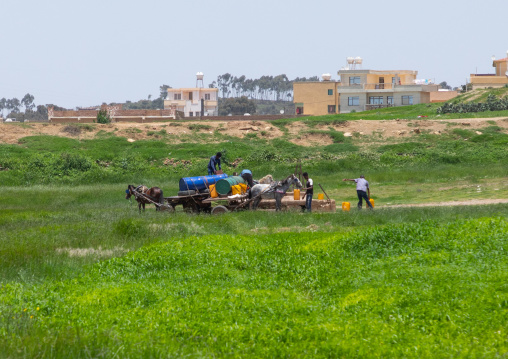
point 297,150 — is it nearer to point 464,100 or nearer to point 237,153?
point 237,153

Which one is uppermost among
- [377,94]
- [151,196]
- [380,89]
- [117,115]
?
[380,89]

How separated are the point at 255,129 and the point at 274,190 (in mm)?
33405

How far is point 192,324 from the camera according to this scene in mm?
10773

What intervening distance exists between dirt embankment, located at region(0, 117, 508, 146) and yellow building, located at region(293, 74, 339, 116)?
46.3 meters

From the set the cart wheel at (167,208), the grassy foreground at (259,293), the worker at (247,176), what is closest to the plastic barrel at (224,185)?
the worker at (247,176)

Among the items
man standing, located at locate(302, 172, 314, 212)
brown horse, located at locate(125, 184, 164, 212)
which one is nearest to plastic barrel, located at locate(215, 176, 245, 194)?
man standing, located at locate(302, 172, 314, 212)

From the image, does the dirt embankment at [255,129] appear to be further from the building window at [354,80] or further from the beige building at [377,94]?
the building window at [354,80]

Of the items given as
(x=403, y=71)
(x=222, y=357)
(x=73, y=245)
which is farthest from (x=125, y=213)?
(x=403, y=71)

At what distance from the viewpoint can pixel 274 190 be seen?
1038 inches

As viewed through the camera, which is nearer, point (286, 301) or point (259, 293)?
point (286, 301)

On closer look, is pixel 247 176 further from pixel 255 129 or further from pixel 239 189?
pixel 255 129

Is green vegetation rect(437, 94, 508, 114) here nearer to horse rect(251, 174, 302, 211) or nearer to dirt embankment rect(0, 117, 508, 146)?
dirt embankment rect(0, 117, 508, 146)

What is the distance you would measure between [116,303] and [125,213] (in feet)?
49.1

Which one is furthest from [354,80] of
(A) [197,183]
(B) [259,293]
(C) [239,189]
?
(B) [259,293]
